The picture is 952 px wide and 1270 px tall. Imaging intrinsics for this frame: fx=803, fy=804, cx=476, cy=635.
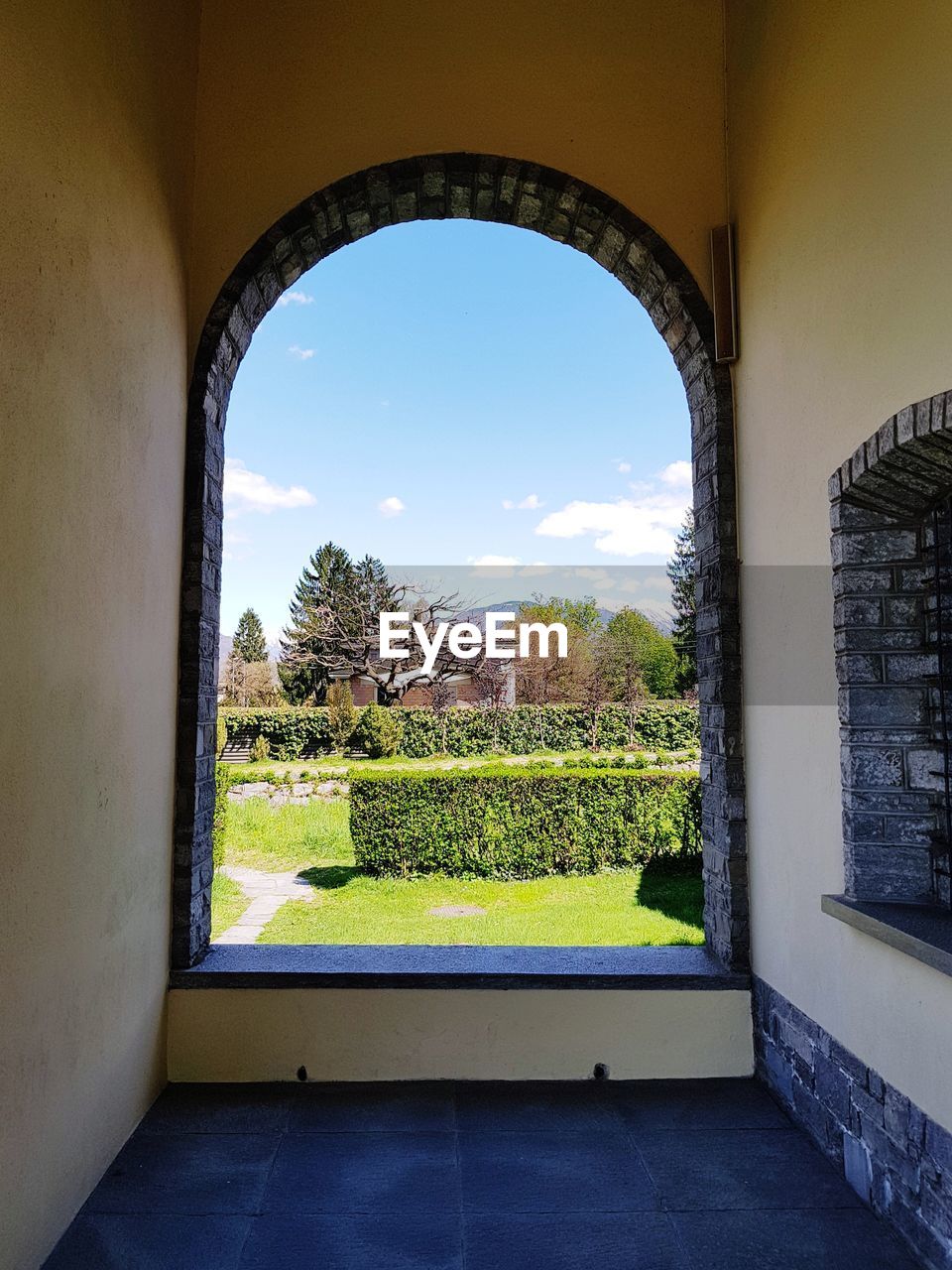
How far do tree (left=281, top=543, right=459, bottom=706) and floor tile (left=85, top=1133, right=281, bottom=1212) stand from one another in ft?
33.5

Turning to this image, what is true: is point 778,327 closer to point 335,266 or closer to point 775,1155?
point 775,1155

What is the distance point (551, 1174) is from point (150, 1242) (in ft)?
3.12

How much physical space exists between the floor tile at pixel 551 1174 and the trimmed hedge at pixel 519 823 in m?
4.65

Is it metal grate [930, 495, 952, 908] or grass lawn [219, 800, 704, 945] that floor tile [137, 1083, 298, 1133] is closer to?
metal grate [930, 495, 952, 908]

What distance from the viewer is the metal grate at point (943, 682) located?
1908 millimetres

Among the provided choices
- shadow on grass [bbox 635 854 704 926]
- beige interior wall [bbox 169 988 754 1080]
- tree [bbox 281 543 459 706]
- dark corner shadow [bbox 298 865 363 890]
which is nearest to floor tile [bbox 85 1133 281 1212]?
beige interior wall [bbox 169 988 754 1080]

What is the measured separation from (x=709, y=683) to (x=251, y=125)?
2571 millimetres

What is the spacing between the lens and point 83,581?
6.26 feet

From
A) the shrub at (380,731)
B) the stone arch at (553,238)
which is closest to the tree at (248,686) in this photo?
the shrub at (380,731)

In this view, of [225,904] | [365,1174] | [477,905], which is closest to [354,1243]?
[365,1174]

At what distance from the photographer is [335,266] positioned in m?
18.7

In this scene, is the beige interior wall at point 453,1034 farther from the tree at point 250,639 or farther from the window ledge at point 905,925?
the tree at point 250,639

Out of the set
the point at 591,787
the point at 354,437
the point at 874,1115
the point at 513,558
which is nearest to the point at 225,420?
the point at 874,1115

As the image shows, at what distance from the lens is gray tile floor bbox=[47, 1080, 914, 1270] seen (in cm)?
174
